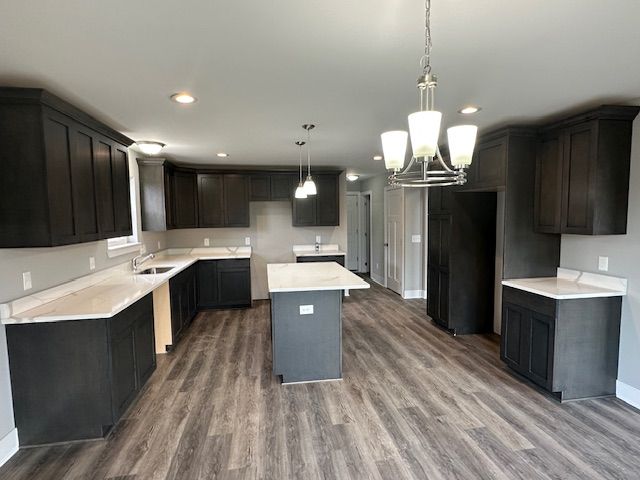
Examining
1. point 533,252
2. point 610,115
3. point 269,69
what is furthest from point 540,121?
point 269,69

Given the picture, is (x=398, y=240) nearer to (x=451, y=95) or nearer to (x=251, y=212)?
(x=251, y=212)

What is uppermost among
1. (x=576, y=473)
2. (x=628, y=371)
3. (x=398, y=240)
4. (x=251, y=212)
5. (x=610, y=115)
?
(x=610, y=115)

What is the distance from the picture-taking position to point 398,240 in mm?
6383

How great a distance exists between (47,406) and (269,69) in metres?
2.62

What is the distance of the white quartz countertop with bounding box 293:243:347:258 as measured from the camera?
227 inches

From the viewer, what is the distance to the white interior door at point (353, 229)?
8.68 meters

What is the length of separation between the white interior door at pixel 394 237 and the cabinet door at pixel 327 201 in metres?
1.16

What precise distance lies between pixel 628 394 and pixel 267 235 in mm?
4976

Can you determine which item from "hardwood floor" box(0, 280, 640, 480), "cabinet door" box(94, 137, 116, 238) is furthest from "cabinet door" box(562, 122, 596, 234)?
"cabinet door" box(94, 137, 116, 238)

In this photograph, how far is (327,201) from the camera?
19.7ft

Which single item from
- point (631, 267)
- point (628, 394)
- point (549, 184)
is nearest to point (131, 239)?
point (549, 184)

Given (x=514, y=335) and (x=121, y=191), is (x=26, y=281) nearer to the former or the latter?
(x=121, y=191)

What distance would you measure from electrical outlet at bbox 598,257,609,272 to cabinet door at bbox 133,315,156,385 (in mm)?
3946

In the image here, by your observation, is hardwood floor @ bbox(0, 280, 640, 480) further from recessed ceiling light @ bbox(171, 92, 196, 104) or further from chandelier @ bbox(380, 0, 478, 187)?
recessed ceiling light @ bbox(171, 92, 196, 104)
